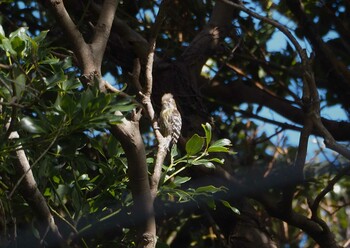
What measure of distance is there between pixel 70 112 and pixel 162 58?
1.62 m

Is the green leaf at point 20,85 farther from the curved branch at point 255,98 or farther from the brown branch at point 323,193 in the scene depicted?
the curved branch at point 255,98

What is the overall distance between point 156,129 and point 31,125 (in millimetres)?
514

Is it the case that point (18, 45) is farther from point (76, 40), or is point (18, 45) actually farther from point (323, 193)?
point (323, 193)

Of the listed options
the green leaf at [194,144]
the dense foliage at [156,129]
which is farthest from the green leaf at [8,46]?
the green leaf at [194,144]

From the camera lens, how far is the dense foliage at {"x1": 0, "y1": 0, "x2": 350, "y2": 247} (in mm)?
1872

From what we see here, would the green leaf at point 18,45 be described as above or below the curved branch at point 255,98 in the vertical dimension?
below

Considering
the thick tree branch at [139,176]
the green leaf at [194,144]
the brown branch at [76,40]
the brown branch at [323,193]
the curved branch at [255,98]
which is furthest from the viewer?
the curved branch at [255,98]

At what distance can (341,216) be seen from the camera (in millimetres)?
4422

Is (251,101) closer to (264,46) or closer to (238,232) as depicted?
(264,46)

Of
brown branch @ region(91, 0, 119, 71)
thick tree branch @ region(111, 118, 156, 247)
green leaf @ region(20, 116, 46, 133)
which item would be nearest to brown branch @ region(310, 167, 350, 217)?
thick tree branch @ region(111, 118, 156, 247)

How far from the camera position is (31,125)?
1.72m

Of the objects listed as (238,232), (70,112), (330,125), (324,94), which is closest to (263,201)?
(238,232)

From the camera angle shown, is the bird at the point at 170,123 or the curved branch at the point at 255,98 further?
the curved branch at the point at 255,98

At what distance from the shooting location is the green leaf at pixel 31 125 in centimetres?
171
